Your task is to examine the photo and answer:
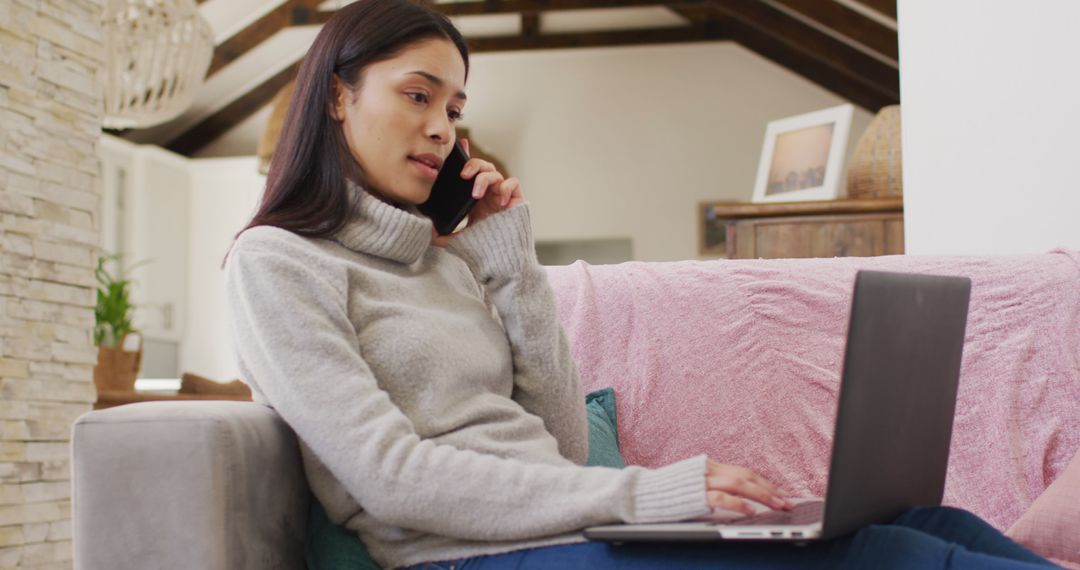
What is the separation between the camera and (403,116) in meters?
1.37

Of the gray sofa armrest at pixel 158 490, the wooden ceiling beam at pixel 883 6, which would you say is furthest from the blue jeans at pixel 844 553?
the wooden ceiling beam at pixel 883 6

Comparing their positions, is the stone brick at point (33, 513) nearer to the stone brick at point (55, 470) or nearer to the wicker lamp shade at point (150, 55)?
the stone brick at point (55, 470)

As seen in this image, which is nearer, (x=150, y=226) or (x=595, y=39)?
(x=150, y=226)

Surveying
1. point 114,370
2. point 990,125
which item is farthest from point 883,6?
point 114,370

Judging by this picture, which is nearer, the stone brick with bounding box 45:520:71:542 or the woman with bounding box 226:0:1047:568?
the woman with bounding box 226:0:1047:568

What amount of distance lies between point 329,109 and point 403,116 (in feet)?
0.31

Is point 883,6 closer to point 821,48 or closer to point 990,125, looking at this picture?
point 821,48

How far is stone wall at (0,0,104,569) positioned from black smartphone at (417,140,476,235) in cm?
150

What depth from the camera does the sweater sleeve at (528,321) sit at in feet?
4.76

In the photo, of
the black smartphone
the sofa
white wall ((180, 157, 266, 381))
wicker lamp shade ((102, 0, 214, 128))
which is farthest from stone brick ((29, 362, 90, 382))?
white wall ((180, 157, 266, 381))

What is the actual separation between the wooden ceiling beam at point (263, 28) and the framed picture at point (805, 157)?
524 centimetres

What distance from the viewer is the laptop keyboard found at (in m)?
1.04

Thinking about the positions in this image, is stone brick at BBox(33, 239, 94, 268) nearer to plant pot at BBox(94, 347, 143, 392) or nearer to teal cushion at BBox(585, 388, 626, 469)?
plant pot at BBox(94, 347, 143, 392)

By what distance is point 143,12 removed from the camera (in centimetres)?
386
